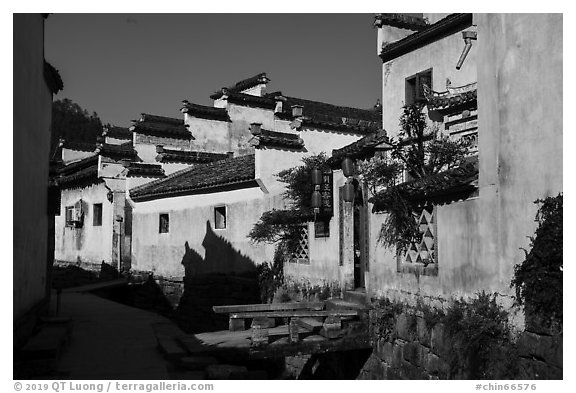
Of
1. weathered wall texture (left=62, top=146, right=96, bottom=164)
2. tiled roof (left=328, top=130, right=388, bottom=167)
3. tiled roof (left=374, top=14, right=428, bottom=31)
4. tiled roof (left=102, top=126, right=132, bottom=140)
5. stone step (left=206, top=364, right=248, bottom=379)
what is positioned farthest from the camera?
weathered wall texture (left=62, top=146, right=96, bottom=164)

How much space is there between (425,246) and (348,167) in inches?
154

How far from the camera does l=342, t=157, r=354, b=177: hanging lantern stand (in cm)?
1330

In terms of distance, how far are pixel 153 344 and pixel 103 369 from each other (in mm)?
1934

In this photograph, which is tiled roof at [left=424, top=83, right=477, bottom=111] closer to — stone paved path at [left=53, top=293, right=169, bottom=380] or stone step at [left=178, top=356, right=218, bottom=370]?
stone step at [left=178, top=356, right=218, bottom=370]

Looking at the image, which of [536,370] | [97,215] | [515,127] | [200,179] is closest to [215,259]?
[200,179]

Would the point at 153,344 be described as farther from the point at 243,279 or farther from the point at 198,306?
the point at 198,306

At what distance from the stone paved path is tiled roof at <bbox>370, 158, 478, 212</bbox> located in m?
4.83

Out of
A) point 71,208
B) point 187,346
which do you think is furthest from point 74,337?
point 71,208

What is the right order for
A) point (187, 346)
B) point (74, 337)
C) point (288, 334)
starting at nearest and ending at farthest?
point (187, 346)
point (288, 334)
point (74, 337)

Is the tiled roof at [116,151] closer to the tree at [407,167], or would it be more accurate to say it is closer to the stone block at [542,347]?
the tree at [407,167]

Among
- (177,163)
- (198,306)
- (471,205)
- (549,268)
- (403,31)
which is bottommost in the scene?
(198,306)

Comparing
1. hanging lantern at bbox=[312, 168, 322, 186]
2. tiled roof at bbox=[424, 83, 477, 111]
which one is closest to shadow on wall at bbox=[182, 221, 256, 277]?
hanging lantern at bbox=[312, 168, 322, 186]

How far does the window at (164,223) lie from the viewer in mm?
21578

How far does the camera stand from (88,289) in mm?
20453
